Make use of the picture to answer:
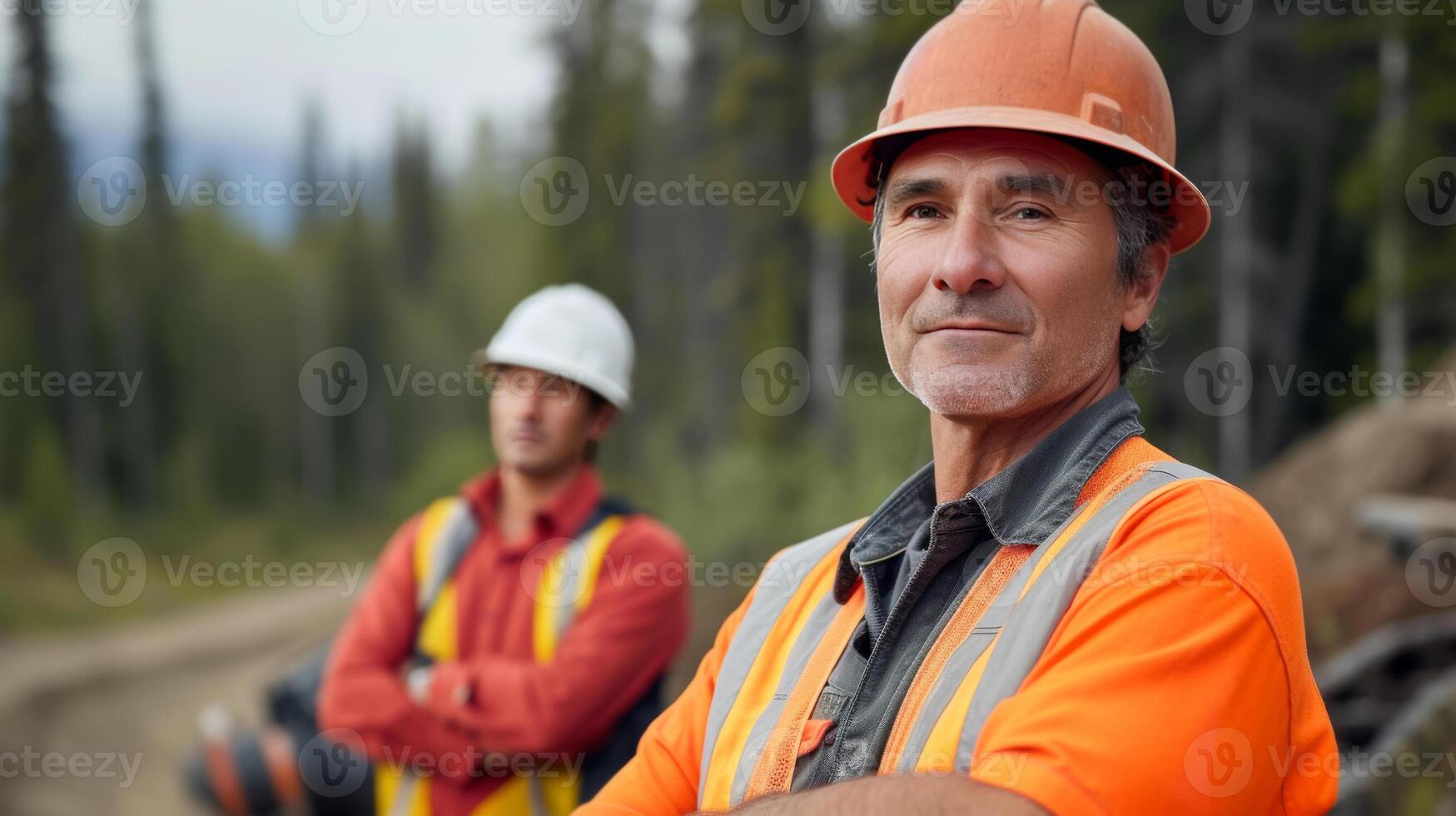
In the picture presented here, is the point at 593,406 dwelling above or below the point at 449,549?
above

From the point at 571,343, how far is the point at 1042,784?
2778mm

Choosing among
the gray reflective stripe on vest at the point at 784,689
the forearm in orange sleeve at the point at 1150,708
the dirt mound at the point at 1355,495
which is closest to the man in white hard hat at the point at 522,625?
the gray reflective stripe on vest at the point at 784,689

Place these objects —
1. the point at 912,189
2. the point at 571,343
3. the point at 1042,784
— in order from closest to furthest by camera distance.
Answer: the point at 1042,784, the point at 912,189, the point at 571,343

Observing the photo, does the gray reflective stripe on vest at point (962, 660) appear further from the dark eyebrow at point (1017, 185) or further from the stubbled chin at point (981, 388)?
the dark eyebrow at point (1017, 185)

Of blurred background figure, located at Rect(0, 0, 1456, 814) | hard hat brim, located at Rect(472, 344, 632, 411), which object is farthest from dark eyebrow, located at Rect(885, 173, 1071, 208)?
blurred background figure, located at Rect(0, 0, 1456, 814)

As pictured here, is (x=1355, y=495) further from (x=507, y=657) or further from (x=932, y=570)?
(x=932, y=570)

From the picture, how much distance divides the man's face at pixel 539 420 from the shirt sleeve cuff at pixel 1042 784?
250 centimetres

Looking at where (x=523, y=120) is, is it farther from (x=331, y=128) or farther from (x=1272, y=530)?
(x=1272, y=530)

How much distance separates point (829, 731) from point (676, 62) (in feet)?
33.5

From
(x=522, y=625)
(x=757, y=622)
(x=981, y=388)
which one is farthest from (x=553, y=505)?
(x=981, y=388)

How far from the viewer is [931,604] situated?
1.53 meters

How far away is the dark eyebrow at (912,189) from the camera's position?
1648mm

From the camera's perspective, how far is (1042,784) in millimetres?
1111

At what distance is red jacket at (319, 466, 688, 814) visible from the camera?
308 cm
